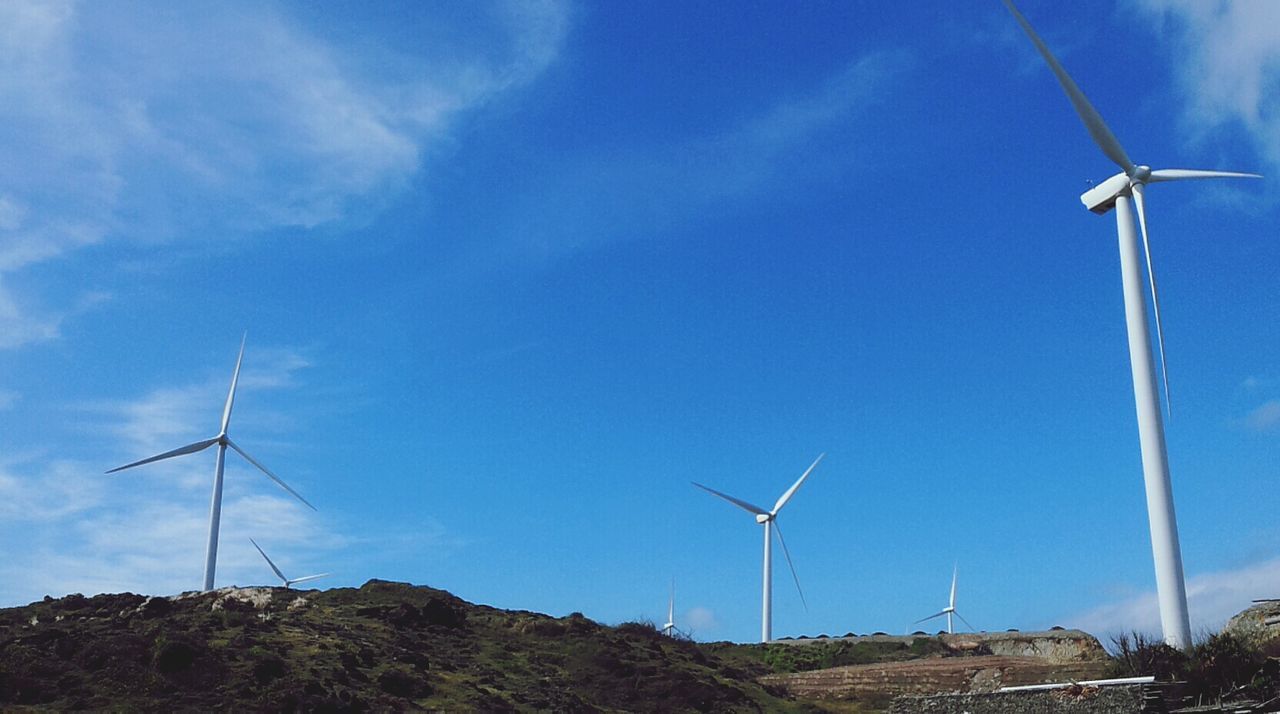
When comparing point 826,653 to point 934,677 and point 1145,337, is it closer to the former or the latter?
point 934,677

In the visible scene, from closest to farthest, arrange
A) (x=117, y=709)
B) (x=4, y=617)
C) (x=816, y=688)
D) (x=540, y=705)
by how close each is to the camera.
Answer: (x=117, y=709)
(x=540, y=705)
(x=816, y=688)
(x=4, y=617)

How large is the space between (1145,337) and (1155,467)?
19.4 ft

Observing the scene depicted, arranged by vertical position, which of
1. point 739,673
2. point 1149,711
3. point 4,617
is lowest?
point 1149,711

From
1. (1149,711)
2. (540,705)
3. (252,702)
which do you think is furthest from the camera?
(540,705)

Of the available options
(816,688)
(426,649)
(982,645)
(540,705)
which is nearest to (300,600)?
(426,649)

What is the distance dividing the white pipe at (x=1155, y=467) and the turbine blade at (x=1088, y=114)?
5.54 metres

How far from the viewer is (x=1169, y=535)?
145 feet

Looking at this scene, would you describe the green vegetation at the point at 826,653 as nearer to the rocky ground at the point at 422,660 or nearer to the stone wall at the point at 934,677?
the rocky ground at the point at 422,660

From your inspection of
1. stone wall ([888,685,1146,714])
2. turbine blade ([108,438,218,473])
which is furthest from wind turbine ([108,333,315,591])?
stone wall ([888,685,1146,714])

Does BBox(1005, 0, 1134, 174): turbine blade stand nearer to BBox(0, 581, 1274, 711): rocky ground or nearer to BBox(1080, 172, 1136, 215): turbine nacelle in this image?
BBox(1080, 172, 1136, 215): turbine nacelle

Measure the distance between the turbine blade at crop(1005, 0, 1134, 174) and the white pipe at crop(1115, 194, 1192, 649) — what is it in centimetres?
554

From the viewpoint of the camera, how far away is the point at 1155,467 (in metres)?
45.1

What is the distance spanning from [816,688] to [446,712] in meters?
21.9

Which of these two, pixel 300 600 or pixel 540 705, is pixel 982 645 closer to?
pixel 540 705
